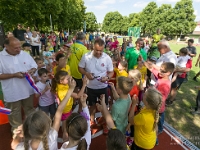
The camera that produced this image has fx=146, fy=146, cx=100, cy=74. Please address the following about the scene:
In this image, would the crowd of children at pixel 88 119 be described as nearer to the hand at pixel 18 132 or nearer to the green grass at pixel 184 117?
the hand at pixel 18 132

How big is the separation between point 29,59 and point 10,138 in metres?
1.96

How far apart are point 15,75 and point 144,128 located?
8.26ft

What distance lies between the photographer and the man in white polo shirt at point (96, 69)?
3339 millimetres

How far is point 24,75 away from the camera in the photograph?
2.90 m

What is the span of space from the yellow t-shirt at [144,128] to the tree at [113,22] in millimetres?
89450

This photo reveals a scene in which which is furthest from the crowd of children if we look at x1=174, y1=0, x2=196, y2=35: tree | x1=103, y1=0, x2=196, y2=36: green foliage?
x1=174, y1=0, x2=196, y2=35: tree

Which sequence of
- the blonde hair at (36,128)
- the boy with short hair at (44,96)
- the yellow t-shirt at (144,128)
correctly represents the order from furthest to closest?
the boy with short hair at (44,96), the yellow t-shirt at (144,128), the blonde hair at (36,128)

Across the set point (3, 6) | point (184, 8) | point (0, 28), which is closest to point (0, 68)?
point (0, 28)

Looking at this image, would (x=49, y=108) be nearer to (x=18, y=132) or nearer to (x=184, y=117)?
(x=18, y=132)

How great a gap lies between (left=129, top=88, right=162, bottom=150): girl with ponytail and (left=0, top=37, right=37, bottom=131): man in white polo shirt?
230 centimetres

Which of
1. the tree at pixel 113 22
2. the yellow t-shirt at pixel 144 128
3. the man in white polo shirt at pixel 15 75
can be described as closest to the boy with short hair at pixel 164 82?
the yellow t-shirt at pixel 144 128

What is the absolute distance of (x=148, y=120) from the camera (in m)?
2.21

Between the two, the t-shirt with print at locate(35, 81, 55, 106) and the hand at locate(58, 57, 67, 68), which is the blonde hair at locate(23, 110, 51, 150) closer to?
the t-shirt with print at locate(35, 81, 55, 106)

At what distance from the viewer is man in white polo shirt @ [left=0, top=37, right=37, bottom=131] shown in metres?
2.79
